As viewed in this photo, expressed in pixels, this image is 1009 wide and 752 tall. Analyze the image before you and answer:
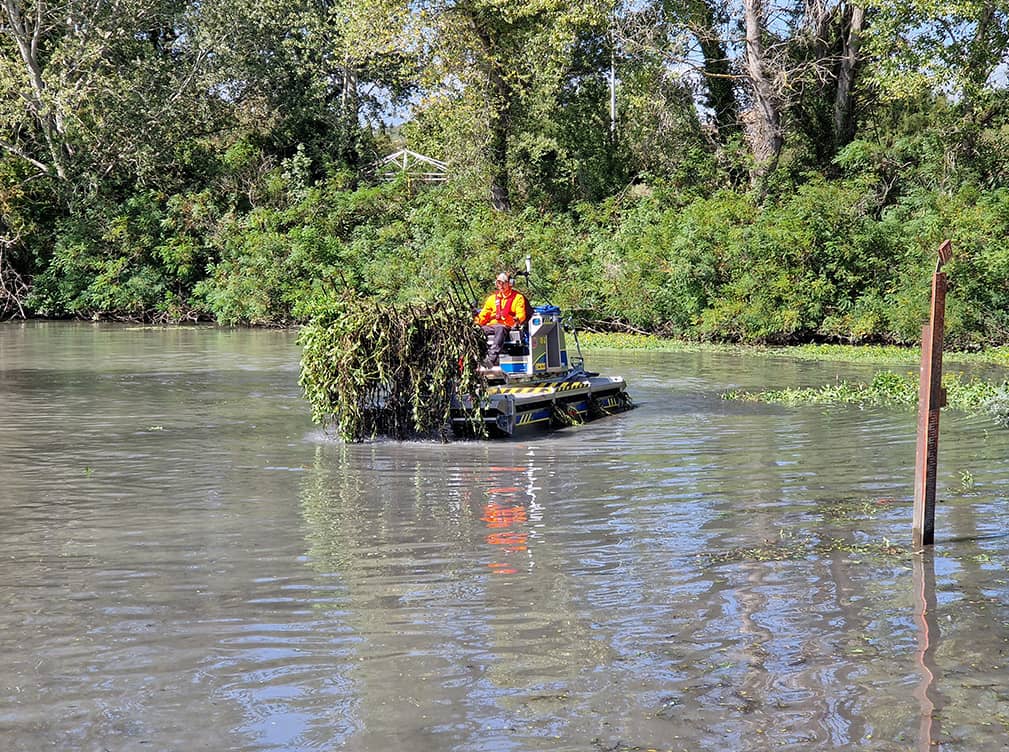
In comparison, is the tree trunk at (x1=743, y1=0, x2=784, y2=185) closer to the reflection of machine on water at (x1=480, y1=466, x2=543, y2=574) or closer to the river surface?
the river surface

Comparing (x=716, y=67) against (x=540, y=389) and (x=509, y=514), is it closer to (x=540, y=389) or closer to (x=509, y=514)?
(x=540, y=389)

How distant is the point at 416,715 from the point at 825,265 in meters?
25.5

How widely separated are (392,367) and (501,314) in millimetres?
2417

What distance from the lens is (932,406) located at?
8.79 meters

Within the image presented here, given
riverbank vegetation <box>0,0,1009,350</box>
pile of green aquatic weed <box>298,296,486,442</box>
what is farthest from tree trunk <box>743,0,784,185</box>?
pile of green aquatic weed <box>298,296,486,442</box>

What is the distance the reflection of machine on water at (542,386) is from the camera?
635 inches

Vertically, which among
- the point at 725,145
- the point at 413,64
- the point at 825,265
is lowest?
the point at 825,265

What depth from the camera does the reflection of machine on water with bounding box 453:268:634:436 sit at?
53.0 feet

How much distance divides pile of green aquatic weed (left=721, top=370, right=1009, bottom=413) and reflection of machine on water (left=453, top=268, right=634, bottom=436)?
103 inches

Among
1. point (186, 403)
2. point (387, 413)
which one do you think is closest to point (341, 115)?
point (186, 403)

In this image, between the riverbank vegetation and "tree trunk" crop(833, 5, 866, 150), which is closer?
the riverbank vegetation

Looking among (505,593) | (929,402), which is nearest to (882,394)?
(929,402)

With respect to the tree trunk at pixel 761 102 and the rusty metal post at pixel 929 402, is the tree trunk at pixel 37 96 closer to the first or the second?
the tree trunk at pixel 761 102

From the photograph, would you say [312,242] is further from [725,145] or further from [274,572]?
[274,572]
